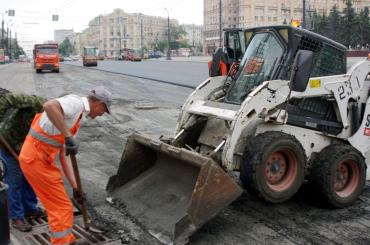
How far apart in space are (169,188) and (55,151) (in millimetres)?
1626

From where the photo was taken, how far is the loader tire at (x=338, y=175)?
539 centimetres

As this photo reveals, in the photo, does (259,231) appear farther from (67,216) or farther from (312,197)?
(67,216)

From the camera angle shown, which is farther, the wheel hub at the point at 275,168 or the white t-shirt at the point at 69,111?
the wheel hub at the point at 275,168

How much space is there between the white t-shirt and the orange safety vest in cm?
4

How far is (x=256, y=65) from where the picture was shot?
5848 millimetres

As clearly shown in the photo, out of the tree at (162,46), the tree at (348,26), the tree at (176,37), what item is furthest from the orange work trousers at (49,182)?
A: the tree at (162,46)

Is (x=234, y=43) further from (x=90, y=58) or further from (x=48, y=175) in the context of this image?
(x=90, y=58)

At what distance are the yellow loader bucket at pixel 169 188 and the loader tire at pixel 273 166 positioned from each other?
37cm

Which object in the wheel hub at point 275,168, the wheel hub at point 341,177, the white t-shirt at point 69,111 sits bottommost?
the wheel hub at point 341,177

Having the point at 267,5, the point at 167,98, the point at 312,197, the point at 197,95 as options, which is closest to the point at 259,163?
the point at 312,197

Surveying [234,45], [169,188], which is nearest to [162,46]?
[234,45]

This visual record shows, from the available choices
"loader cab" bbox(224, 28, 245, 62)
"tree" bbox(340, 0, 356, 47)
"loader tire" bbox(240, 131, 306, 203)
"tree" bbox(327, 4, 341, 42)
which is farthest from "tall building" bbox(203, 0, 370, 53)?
"loader tire" bbox(240, 131, 306, 203)

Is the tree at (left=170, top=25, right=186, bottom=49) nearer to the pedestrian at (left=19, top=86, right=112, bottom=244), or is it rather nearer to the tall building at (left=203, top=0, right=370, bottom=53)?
the tall building at (left=203, top=0, right=370, bottom=53)

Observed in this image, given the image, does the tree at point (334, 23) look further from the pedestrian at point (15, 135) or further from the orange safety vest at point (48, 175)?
the orange safety vest at point (48, 175)
